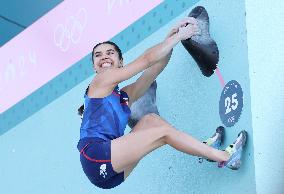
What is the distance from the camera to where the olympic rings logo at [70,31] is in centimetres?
377

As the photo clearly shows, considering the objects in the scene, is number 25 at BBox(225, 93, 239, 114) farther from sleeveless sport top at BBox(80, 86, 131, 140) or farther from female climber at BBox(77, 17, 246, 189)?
sleeveless sport top at BBox(80, 86, 131, 140)

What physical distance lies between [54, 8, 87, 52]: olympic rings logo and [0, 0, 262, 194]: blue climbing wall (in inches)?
7.8

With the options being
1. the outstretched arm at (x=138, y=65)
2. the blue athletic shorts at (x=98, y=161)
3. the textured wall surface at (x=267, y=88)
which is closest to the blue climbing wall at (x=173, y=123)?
the textured wall surface at (x=267, y=88)

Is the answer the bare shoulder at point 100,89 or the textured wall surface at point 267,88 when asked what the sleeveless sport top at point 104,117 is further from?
the textured wall surface at point 267,88

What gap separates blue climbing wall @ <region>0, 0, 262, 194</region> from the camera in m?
2.68

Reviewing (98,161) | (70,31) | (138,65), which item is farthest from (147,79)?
(70,31)

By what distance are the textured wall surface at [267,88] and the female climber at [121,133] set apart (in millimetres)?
93

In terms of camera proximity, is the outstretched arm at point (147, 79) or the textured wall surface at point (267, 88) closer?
the textured wall surface at point (267, 88)

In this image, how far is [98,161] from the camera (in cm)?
254

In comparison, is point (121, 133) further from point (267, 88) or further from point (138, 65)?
point (267, 88)

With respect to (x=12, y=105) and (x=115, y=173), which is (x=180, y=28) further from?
(x=12, y=105)

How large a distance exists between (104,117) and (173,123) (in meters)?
0.49

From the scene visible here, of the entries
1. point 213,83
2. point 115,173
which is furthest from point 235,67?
point 115,173

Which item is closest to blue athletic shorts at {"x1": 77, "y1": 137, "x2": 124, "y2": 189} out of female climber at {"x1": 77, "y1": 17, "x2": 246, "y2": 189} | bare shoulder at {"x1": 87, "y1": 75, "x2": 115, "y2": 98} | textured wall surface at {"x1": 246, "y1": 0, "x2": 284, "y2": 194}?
female climber at {"x1": 77, "y1": 17, "x2": 246, "y2": 189}
